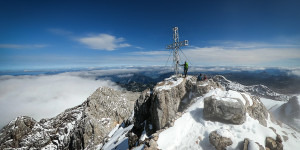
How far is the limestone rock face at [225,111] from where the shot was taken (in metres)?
16.5

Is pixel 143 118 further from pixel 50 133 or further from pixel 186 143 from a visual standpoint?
pixel 50 133

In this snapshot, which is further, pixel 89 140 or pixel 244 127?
pixel 89 140

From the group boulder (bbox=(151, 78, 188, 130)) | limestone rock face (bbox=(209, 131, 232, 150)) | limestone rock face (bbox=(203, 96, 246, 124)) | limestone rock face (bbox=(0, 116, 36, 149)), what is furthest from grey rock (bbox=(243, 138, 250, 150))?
limestone rock face (bbox=(0, 116, 36, 149))

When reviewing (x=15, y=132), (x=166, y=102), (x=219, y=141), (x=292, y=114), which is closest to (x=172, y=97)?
(x=166, y=102)

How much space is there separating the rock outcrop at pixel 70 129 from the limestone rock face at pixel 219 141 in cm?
6806

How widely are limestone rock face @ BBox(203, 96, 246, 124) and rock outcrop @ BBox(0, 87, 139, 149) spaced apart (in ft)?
220

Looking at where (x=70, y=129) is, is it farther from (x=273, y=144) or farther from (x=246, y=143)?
(x=273, y=144)

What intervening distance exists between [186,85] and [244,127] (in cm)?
1403

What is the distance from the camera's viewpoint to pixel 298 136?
1891 centimetres

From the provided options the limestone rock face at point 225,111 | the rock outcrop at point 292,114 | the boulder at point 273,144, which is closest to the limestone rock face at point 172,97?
the limestone rock face at point 225,111

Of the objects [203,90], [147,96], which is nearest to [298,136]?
[203,90]

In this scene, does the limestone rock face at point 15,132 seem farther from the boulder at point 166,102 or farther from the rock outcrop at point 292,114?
the rock outcrop at point 292,114

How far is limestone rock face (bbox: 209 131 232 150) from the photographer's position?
13858mm

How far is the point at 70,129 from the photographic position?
77.2 metres
